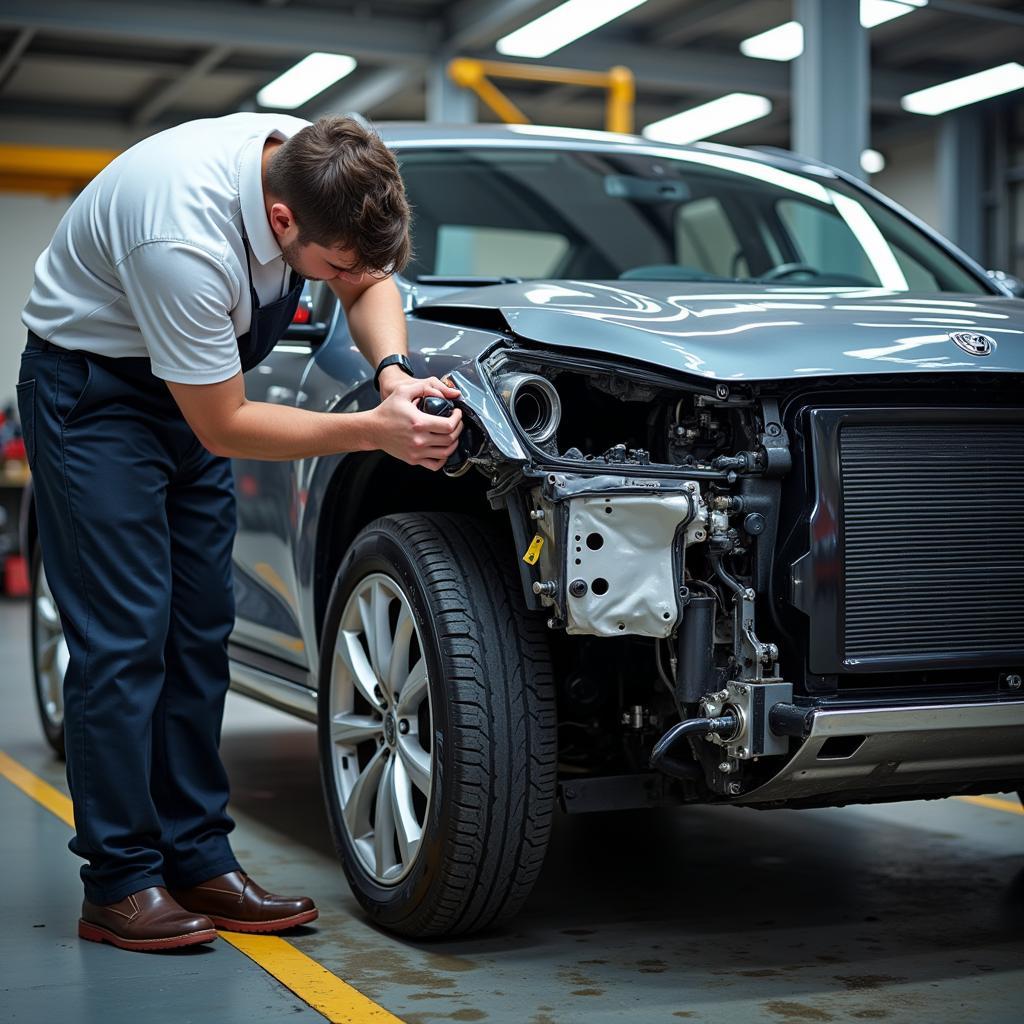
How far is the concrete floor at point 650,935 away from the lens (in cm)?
269

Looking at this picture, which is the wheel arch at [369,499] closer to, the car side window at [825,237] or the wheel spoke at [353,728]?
the wheel spoke at [353,728]

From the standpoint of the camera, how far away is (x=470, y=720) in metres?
2.82

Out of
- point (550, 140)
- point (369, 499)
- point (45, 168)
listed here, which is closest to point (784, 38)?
point (45, 168)

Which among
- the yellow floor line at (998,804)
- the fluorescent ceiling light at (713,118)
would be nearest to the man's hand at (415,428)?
the yellow floor line at (998,804)

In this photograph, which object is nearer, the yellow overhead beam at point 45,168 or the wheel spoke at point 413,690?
the wheel spoke at point 413,690

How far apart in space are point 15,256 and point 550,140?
18046 mm

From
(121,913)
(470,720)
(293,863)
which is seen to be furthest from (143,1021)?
(293,863)

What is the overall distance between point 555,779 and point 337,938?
0.58 meters

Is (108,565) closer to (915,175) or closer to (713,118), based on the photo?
(713,118)

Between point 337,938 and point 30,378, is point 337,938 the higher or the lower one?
the lower one

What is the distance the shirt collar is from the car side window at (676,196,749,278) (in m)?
1.90

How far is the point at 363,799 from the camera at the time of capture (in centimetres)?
323

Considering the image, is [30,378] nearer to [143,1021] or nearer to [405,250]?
[405,250]

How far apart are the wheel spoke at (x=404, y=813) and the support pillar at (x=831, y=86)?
25.2 ft
